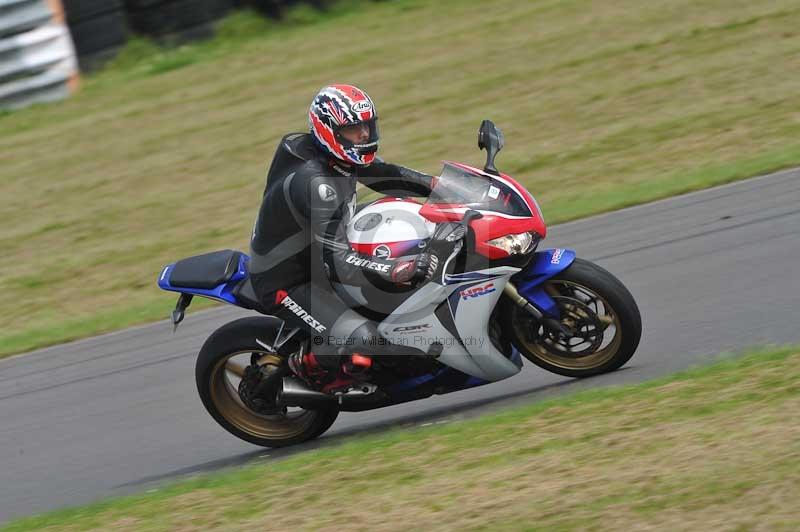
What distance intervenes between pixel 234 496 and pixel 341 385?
1046 mm

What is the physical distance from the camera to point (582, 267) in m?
5.70

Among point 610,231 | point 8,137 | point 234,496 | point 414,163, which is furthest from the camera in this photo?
point 8,137

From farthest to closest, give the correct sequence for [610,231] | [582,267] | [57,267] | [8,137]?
[8,137] < [57,267] < [610,231] < [582,267]

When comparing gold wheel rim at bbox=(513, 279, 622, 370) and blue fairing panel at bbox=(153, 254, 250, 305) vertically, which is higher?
blue fairing panel at bbox=(153, 254, 250, 305)

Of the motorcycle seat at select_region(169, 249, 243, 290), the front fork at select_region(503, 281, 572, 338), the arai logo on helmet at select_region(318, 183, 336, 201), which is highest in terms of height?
the arai logo on helmet at select_region(318, 183, 336, 201)

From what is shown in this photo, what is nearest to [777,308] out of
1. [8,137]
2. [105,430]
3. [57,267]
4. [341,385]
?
[341,385]

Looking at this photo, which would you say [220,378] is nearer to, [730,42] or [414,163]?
[414,163]

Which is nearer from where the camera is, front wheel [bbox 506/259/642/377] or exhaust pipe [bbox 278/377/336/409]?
front wheel [bbox 506/259/642/377]

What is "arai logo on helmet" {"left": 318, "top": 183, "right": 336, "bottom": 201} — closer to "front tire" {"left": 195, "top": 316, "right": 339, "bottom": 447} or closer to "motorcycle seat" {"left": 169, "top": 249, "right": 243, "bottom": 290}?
"motorcycle seat" {"left": 169, "top": 249, "right": 243, "bottom": 290}

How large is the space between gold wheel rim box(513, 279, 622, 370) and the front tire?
1130 mm

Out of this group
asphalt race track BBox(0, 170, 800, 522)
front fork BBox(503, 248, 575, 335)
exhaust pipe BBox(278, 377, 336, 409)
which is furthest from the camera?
asphalt race track BBox(0, 170, 800, 522)

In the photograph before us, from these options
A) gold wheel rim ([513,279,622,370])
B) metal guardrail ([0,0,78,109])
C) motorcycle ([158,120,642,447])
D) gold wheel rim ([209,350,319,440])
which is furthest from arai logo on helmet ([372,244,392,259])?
metal guardrail ([0,0,78,109])

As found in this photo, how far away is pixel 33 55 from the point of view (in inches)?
554

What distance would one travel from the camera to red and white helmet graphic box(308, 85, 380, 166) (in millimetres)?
5625
